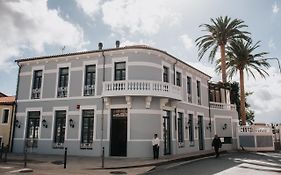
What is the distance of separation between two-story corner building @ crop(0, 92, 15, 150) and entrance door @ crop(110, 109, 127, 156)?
974 cm

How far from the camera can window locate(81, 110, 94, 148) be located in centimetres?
1978

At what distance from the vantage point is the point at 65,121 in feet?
68.5

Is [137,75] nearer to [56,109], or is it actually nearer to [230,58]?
[56,109]

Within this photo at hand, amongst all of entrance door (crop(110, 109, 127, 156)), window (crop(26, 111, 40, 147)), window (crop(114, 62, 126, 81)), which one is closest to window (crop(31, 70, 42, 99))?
window (crop(26, 111, 40, 147))

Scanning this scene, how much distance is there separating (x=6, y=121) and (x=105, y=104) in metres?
10.6

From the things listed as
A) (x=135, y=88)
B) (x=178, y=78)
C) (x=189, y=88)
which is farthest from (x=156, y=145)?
(x=189, y=88)

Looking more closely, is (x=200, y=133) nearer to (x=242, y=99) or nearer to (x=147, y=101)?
(x=242, y=99)

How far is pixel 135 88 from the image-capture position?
60.2 ft

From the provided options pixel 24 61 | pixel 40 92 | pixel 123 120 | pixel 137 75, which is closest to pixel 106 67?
pixel 137 75

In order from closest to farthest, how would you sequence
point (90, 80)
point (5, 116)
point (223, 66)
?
1. point (90, 80)
2. point (5, 116)
3. point (223, 66)

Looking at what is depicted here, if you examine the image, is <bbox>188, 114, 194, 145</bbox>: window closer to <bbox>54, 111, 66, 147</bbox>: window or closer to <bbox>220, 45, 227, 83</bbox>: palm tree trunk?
<bbox>220, 45, 227, 83</bbox>: palm tree trunk

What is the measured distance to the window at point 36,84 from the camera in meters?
22.5

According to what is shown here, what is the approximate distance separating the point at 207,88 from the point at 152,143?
1315 centimetres

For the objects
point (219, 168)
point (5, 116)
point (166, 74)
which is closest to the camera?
point (219, 168)
